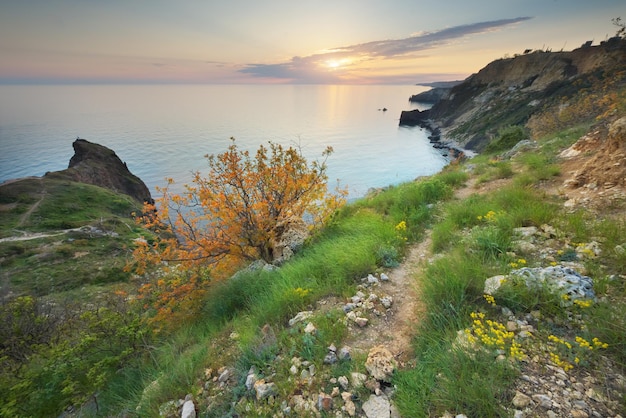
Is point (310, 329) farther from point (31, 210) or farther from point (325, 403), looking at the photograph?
point (31, 210)

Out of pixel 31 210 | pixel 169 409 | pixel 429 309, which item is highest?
pixel 429 309

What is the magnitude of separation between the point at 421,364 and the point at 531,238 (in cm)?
371

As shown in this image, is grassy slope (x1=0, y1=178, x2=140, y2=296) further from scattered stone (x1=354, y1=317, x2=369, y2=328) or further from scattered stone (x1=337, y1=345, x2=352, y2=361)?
scattered stone (x1=337, y1=345, x2=352, y2=361)

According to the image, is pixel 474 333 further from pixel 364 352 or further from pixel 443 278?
pixel 364 352

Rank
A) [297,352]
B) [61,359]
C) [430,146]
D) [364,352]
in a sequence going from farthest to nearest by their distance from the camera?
[430,146] < [61,359] < [297,352] < [364,352]

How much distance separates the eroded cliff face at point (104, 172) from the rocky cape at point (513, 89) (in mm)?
75081

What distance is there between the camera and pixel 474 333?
11.4 feet

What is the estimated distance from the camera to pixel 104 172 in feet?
188

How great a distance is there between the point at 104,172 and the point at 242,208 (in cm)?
6377

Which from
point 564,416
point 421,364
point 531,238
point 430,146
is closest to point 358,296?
point 421,364

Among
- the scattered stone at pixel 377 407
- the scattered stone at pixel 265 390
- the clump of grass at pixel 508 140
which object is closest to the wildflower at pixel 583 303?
the scattered stone at pixel 377 407

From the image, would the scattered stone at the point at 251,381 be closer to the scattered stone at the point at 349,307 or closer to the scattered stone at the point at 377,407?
the scattered stone at the point at 377,407

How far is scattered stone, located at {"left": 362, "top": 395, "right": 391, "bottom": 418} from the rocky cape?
62610 mm

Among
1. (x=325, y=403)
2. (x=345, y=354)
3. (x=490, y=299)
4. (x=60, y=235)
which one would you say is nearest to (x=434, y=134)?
(x=60, y=235)
